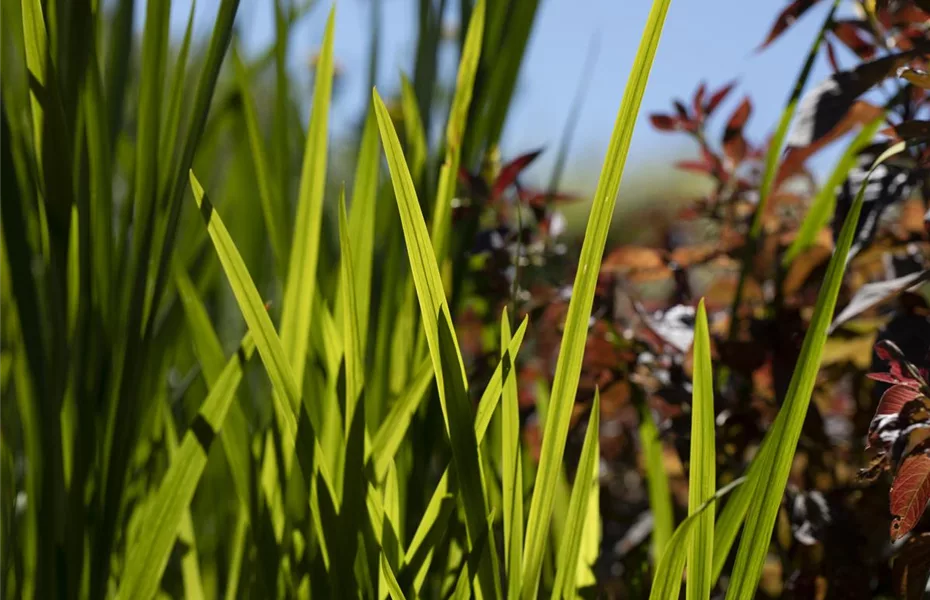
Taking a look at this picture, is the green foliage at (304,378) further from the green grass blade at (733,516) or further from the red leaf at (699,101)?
the red leaf at (699,101)

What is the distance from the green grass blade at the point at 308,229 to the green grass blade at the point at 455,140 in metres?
0.09

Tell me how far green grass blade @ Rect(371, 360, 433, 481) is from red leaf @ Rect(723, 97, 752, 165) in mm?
506

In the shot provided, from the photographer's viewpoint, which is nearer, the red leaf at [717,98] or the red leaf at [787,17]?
the red leaf at [787,17]

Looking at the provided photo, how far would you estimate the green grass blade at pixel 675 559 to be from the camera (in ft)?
1.43

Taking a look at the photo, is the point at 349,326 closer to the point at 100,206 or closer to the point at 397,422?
the point at 397,422

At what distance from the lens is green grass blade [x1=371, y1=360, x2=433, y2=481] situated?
57 cm

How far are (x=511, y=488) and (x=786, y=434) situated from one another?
0.15 m

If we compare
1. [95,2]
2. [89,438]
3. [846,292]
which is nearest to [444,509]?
[89,438]

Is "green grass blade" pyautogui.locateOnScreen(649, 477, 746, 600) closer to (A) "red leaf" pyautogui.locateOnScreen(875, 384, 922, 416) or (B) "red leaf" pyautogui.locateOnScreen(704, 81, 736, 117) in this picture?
(A) "red leaf" pyautogui.locateOnScreen(875, 384, 922, 416)

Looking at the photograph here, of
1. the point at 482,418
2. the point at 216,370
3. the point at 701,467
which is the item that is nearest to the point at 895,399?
the point at 701,467

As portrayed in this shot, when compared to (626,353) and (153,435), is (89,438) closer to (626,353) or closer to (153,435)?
(153,435)

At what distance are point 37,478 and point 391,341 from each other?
0.31 metres

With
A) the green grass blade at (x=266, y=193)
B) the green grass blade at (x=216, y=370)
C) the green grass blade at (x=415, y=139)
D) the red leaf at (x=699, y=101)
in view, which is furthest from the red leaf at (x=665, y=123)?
the green grass blade at (x=216, y=370)

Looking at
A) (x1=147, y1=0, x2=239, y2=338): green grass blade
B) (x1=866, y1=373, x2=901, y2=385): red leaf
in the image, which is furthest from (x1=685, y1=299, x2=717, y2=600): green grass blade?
(x1=147, y1=0, x2=239, y2=338): green grass blade
